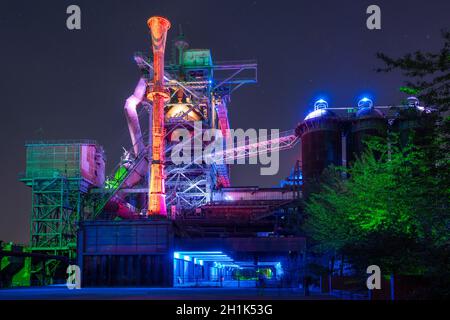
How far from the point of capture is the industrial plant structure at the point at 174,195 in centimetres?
5559

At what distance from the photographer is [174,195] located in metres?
88.8

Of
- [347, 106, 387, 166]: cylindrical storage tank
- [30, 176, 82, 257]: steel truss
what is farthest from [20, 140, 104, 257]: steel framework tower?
[347, 106, 387, 166]: cylindrical storage tank

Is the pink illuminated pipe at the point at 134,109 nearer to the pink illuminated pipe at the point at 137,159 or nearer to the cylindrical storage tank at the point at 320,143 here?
the pink illuminated pipe at the point at 137,159

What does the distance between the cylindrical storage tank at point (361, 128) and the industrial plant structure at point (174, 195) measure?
0.64ft

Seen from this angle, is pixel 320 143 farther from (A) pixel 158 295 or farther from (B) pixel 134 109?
(A) pixel 158 295

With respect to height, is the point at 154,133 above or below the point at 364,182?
above

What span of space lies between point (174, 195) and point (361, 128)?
3060 centimetres

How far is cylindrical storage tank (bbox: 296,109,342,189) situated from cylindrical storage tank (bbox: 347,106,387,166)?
1705 mm

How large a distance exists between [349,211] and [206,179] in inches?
1915

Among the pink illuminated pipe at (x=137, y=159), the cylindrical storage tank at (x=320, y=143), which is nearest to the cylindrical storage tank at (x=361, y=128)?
the cylindrical storage tank at (x=320, y=143)

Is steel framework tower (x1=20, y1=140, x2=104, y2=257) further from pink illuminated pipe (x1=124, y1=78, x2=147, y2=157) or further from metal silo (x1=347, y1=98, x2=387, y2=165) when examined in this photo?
metal silo (x1=347, y1=98, x2=387, y2=165)
